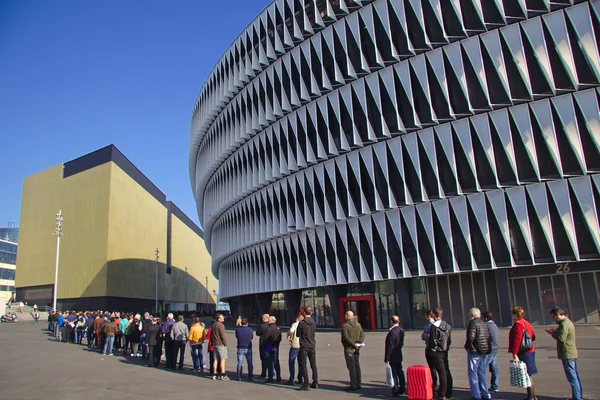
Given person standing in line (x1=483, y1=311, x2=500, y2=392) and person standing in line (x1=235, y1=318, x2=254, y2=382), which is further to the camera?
person standing in line (x1=235, y1=318, x2=254, y2=382)

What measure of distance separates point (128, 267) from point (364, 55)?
5742cm

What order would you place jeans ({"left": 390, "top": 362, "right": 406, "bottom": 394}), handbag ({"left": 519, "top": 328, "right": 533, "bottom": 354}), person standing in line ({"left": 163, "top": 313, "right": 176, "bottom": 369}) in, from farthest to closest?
1. person standing in line ({"left": 163, "top": 313, "right": 176, "bottom": 369})
2. jeans ({"left": 390, "top": 362, "right": 406, "bottom": 394})
3. handbag ({"left": 519, "top": 328, "right": 533, "bottom": 354})

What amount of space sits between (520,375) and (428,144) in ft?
81.2

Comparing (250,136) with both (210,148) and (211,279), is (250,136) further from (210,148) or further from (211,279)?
(211,279)

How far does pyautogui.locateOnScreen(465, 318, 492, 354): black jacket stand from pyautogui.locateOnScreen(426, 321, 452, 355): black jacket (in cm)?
43

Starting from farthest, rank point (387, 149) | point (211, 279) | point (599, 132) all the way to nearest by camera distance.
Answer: point (211, 279) < point (387, 149) < point (599, 132)

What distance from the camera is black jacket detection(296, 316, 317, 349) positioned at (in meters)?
12.4

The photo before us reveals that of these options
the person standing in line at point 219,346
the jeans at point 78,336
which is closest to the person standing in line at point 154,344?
the person standing in line at point 219,346

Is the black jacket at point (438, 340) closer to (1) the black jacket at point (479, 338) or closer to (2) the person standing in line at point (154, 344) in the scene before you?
(1) the black jacket at point (479, 338)

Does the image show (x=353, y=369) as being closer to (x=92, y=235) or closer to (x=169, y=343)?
(x=169, y=343)

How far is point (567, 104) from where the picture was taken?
29641 mm

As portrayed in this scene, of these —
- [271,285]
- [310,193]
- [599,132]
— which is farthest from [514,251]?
[271,285]

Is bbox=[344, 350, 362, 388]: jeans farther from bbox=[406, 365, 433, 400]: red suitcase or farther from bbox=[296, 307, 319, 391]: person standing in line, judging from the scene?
bbox=[406, 365, 433, 400]: red suitcase

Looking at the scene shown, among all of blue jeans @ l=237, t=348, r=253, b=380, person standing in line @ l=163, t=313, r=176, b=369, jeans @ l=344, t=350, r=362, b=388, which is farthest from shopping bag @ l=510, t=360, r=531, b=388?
person standing in line @ l=163, t=313, r=176, b=369
